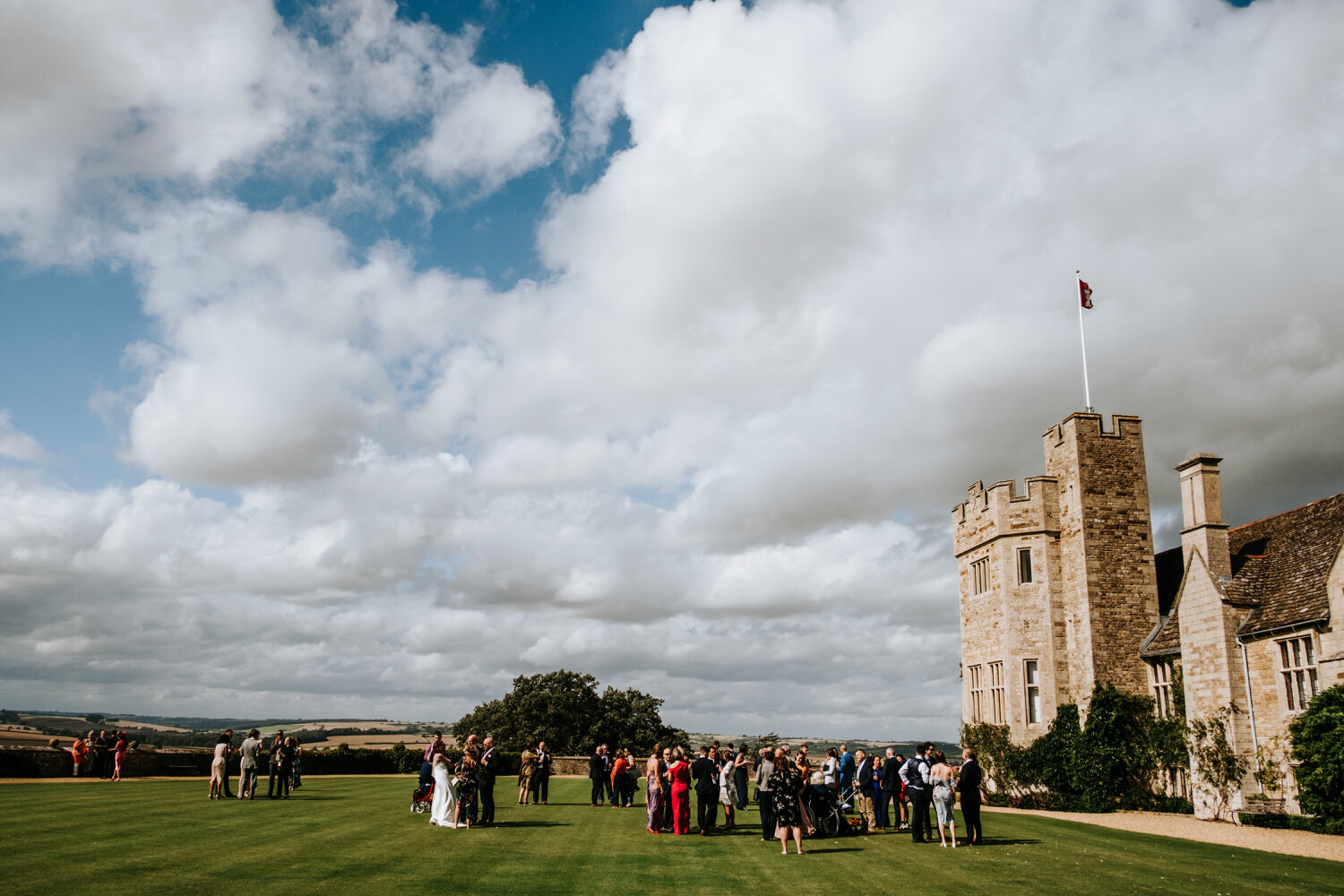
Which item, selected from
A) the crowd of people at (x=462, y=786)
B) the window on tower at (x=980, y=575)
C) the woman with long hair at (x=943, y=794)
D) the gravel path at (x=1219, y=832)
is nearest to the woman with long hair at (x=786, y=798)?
the woman with long hair at (x=943, y=794)

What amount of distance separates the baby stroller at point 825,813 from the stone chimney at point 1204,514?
14.0 meters

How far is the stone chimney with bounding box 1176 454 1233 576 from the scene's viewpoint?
2628cm

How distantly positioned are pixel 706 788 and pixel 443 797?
5822 mm

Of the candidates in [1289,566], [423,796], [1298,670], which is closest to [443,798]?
[423,796]

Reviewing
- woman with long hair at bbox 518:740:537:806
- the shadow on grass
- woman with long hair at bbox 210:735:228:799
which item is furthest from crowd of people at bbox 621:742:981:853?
woman with long hair at bbox 210:735:228:799

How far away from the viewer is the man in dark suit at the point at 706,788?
63.9 feet

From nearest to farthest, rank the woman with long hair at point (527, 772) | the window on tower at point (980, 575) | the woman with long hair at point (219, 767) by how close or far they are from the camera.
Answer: the woman with long hair at point (219, 767)
the woman with long hair at point (527, 772)
the window on tower at point (980, 575)

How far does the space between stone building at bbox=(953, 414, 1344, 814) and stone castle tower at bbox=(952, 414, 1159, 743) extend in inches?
1.9

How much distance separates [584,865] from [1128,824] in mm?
16932

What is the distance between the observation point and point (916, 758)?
18781mm

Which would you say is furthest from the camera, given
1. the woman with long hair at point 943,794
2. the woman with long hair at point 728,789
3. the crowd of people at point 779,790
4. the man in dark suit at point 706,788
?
the woman with long hair at point 728,789

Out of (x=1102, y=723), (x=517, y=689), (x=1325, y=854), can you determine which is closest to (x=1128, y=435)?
(x=1102, y=723)

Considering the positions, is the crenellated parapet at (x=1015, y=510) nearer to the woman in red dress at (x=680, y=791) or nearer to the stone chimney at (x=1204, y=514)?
the stone chimney at (x=1204, y=514)

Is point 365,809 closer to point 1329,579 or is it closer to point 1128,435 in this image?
point 1329,579
